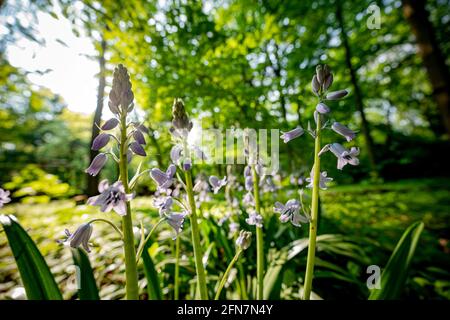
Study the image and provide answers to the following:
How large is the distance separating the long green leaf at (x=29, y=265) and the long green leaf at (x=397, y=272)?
4.61ft

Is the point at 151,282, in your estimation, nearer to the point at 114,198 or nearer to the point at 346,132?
the point at 114,198

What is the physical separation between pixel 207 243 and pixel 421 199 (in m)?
5.66

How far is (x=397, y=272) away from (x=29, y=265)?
1.62m

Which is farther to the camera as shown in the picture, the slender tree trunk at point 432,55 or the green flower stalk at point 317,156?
the slender tree trunk at point 432,55

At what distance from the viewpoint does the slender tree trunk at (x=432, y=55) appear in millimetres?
2545

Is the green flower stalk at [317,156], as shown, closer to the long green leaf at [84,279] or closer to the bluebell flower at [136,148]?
the bluebell flower at [136,148]

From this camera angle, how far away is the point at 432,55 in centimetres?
256

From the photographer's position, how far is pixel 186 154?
82 centimetres

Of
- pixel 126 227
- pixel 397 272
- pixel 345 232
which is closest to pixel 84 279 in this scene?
pixel 126 227

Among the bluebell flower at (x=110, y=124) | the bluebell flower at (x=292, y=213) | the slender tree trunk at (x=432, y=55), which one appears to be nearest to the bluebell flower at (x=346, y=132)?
the bluebell flower at (x=292, y=213)

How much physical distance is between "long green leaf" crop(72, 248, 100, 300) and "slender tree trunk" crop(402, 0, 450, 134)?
148 inches

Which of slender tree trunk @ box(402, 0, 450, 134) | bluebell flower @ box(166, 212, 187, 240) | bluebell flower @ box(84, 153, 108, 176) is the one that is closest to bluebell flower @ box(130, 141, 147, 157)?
bluebell flower @ box(84, 153, 108, 176)
